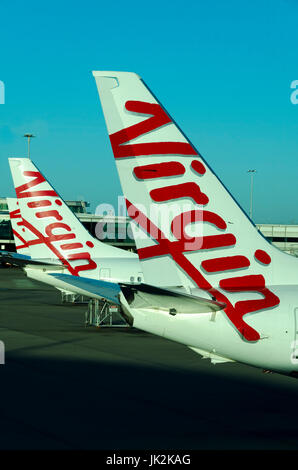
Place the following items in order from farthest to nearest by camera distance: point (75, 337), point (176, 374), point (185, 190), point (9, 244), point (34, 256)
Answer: point (9, 244) < point (34, 256) < point (75, 337) < point (176, 374) < point (185, 190)

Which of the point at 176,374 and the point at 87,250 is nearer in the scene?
the point at 176,374

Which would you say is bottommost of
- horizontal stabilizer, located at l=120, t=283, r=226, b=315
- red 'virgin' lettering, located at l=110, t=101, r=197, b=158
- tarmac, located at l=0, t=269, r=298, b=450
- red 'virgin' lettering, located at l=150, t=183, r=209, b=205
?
tarmac, located at l=0, t=269, r=298, b=450

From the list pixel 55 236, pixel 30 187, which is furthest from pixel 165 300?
pixel 30 187

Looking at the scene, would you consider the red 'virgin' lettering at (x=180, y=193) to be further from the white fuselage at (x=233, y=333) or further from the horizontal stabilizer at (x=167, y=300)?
the white fuselage at (x=233, y=333)

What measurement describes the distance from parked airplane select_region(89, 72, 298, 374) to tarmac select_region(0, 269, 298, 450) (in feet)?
8.00

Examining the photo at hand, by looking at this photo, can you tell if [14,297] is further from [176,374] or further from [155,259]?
[155,259]

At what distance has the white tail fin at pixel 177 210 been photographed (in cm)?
1068

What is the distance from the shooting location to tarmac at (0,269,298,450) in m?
12.1

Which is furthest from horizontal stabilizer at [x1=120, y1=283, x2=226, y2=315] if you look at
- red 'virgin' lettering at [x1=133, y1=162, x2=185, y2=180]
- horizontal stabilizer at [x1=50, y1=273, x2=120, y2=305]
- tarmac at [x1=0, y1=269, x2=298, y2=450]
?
horizontal stabilizer at [x1=50, y1=273, x2=120, y2=305]

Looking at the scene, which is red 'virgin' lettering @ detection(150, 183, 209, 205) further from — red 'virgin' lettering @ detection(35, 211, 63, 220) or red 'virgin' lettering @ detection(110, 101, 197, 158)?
red 'virgin' lettering @ detection(35, 211, 63, 220)

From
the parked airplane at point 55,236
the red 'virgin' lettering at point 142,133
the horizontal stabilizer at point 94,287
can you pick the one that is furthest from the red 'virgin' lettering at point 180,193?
the parked airplane at point 55,236

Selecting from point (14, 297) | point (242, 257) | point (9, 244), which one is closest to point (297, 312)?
point (242, 257)

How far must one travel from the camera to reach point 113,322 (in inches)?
1257

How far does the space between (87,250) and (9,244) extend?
233 feet
